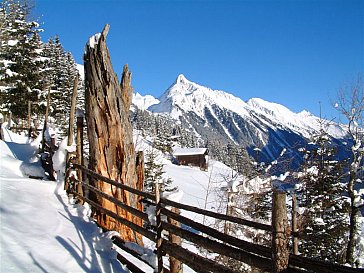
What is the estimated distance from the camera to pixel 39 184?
9.05 meters

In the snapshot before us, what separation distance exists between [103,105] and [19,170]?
5.73 metres

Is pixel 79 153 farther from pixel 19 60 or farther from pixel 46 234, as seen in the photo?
pixel 19 60

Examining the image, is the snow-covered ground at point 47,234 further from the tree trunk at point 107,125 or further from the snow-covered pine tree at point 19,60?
the snow-covered pine tree at point 19,60

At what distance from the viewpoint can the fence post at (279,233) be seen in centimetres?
360

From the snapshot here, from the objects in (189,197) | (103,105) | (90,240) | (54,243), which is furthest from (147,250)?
(189,197)

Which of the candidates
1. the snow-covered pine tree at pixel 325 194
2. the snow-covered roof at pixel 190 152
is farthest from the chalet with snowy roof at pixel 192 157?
the snow-covered pine tree at pixel 325 194

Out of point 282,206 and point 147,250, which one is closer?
point 282,206

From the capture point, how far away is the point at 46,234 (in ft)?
20.4

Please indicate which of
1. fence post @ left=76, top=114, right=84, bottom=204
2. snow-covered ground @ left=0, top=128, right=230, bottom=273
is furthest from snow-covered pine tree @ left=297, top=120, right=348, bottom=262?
fence post @ left=76, top=114, right=84, bottom=204

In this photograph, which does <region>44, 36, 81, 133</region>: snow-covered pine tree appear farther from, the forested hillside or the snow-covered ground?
the snow-covered ground

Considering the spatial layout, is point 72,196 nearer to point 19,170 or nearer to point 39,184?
point 39,184

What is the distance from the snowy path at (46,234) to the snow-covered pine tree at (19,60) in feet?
72.4

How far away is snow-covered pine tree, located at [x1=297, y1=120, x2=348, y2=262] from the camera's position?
18.0 metres

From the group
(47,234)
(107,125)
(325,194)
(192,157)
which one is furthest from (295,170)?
(192,157)
